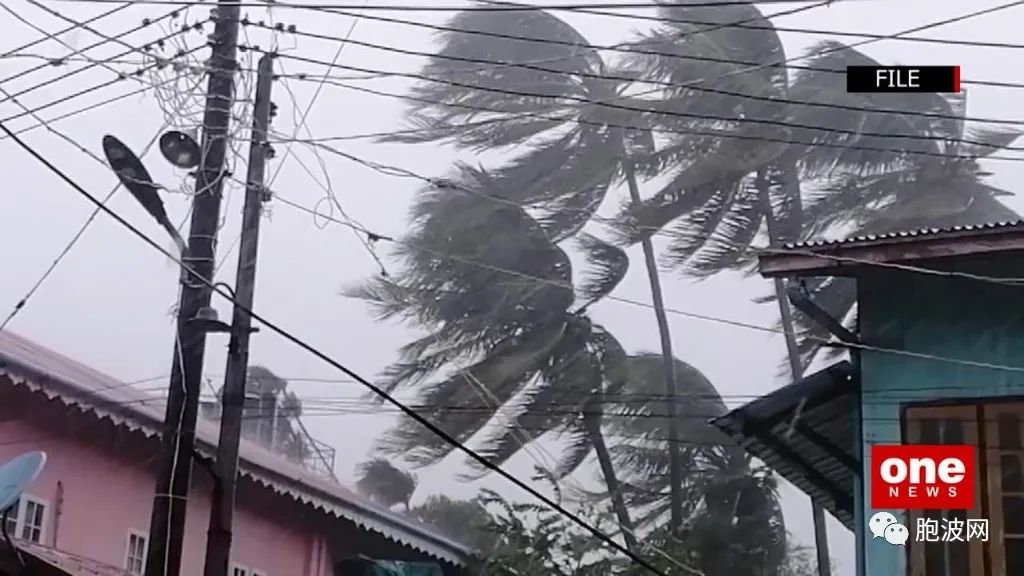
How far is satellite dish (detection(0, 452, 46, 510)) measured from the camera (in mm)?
6148

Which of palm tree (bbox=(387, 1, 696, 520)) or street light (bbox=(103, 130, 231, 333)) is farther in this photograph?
palm tree (bbox=(387, 1, 696, 520))

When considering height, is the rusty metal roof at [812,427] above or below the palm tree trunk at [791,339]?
below

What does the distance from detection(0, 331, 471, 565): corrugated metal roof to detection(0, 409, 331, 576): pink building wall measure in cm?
15

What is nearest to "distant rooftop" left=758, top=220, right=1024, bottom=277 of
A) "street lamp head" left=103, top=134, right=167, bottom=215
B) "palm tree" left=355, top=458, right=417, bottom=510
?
"street lamp head" left=103, top=134, right=167, bottom=215

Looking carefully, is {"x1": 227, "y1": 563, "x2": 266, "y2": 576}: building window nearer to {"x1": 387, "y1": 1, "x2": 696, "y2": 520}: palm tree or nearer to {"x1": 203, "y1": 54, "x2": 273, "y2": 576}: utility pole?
{"x1": 203, "y1": 54, "x2": 273, "y2": 576}: utility pole

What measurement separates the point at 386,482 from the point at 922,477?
719 centimetres

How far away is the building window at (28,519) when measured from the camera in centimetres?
821

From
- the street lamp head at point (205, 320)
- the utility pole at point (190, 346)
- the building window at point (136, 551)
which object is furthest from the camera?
the building window at point (136, 551)

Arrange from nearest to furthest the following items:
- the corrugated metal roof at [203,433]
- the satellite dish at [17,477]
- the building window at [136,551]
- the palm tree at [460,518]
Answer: the satellite dish at [17,477]
the corrugated metal roof at [203,433]
the building window at [136,551]
the palm tree at [460,518]

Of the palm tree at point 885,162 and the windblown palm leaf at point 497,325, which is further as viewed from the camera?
the windblown palm leaf at point 497,325

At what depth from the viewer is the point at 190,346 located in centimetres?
650

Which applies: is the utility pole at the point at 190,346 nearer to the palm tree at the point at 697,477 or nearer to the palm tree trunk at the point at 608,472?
the palm tree at the point at 697,477

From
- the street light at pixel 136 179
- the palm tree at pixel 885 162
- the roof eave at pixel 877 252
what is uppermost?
the palm tree at pixel 885 162

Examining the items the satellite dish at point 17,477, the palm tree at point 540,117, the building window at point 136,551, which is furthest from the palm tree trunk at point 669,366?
the satellite dish at point 17,477
